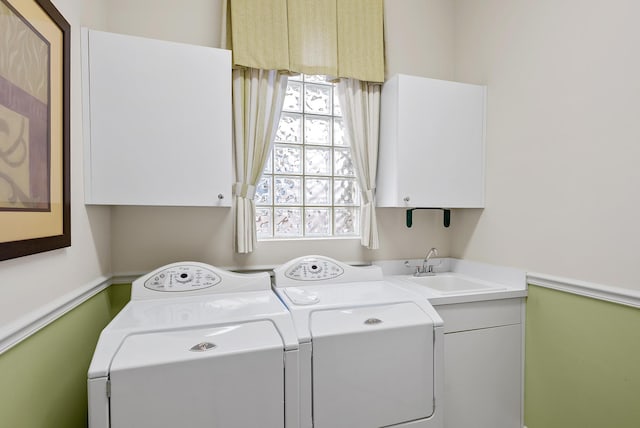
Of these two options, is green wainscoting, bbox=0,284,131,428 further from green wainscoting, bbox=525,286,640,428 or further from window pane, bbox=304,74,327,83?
green wainscoting, bbox=525,286,640,428

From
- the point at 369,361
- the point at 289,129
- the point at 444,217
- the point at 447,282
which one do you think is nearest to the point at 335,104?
the point at 289,129

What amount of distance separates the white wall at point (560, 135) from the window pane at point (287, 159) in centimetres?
129

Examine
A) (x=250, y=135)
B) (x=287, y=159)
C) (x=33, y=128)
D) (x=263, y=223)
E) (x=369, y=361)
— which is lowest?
(x=369, y=361)

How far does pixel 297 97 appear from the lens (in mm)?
2279

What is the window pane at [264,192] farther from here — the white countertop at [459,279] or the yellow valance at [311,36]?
the white countertop at [459,279]

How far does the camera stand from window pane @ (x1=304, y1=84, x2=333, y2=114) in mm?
2305

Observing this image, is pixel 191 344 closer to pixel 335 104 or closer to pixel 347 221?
pixel 347 221

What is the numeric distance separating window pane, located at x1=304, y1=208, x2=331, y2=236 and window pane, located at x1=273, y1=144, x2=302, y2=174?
A: 11.8 inches

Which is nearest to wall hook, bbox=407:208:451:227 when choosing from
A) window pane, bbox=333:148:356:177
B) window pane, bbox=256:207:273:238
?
window pane, bbox=333:148:356:177

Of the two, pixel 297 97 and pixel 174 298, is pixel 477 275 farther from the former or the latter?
pixel 174 298

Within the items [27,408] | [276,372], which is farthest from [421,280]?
[27,408]

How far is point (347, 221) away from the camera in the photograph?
7.91ft

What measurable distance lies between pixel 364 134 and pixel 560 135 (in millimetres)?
1106

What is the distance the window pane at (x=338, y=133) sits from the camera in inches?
92.9
